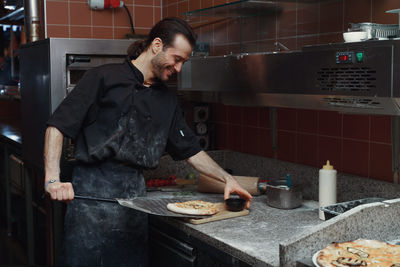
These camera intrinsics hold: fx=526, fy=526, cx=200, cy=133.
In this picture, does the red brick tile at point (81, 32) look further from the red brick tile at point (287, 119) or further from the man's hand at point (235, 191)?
the man's hand at point (235, 191)

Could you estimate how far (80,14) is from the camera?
3953mm

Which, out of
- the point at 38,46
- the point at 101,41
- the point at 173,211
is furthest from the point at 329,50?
the point at 38,46

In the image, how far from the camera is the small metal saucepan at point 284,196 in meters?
A: 2.48

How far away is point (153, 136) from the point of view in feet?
8.13

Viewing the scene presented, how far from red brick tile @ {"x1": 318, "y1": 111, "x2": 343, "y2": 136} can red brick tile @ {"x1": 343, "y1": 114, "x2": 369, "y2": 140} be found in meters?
0.04

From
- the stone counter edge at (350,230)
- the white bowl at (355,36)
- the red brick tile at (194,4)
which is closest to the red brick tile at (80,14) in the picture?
the red brick tile at (194,4)

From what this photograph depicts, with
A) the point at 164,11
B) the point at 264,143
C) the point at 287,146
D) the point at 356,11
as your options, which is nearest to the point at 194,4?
the point at 164,11

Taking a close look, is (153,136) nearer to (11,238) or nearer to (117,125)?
(117,125)

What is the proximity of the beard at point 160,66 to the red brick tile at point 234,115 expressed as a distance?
103 centimetres

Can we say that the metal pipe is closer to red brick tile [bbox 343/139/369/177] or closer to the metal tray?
red brick tile [bbox 343/139/369/177]

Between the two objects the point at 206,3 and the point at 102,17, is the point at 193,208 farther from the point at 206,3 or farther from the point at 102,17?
the point at 102,17

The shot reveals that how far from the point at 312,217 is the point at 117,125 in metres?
0.98


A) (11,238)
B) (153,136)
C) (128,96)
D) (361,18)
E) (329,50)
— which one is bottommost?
(11,238)

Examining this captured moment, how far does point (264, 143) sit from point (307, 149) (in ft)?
1.26
